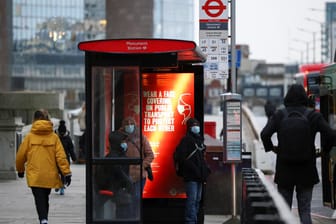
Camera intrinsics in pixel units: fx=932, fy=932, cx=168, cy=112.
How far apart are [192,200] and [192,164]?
49 cm

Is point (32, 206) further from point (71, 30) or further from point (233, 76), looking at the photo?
point (71, 30)

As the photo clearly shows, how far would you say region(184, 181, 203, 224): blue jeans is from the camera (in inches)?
486

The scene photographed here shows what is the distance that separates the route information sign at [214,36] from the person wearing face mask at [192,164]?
7.83ft

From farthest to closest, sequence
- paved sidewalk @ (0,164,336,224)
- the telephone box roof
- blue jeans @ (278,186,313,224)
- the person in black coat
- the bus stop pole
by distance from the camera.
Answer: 1. paved sidewalk @ (0,164,336,224)
2. the bus stop pole
3. the telephone box roof
4. blue jeans @ (278,186,313,224)
5. the person in black coat

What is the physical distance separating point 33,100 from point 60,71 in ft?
240

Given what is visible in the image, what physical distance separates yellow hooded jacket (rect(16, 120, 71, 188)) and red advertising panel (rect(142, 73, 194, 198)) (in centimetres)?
180

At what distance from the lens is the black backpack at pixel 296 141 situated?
999 cm

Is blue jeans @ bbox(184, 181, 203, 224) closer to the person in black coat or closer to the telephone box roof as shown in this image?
the telephone box roof

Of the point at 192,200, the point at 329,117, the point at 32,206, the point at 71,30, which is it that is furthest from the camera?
the point at 71,30

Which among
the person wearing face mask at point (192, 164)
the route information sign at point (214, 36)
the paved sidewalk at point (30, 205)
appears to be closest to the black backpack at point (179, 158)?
the person wearing face mask at point (192, 164)

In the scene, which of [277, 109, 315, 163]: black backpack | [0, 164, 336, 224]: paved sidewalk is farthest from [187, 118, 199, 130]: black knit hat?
[0, 164, 336, 224]: paved sidewalk

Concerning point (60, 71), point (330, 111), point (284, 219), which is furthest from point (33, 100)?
point (60, 71)

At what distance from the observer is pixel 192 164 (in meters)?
12.3

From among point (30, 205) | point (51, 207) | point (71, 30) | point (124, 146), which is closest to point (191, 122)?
point (124, 146)
